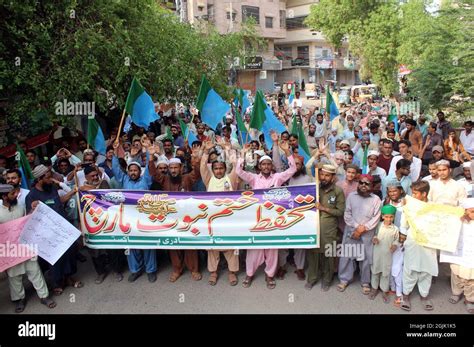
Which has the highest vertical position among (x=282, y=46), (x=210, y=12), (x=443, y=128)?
(x=210, y=12)

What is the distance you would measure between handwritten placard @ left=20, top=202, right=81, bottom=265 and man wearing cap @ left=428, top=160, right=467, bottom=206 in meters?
4.53

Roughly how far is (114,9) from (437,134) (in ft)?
24.9

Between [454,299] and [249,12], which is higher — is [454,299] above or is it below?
below

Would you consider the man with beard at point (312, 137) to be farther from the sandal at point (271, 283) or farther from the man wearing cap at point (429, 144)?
the sandal at point (271, 283)

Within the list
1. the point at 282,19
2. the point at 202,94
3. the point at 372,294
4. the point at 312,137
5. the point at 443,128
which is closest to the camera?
the point at 372,294

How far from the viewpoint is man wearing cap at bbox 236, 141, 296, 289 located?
5.37 meters

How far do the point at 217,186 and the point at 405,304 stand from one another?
271 centimetres

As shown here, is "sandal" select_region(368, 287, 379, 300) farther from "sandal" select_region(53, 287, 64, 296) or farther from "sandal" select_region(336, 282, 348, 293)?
"sandal" select_region(53, 287, 64, 296)

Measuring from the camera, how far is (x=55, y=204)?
5246mm

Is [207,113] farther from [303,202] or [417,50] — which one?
[417,50]

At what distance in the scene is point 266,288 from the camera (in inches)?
209

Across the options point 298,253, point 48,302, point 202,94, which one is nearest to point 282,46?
→ point 202,94

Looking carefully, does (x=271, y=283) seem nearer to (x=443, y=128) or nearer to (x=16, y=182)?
(x=16, y=182)

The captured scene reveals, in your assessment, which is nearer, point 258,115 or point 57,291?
point 57,291
